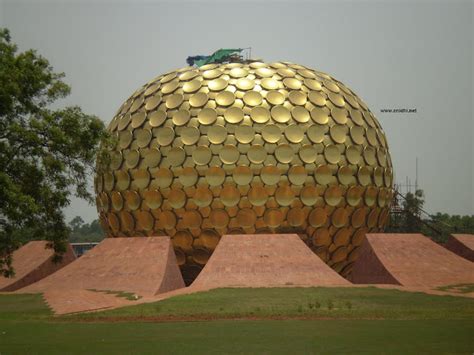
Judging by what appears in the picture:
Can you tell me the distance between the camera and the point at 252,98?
25141mm

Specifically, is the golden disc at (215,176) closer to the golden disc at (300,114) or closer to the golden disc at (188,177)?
the golden disc at (188,177)

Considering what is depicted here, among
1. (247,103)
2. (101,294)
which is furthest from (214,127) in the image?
(101,294)

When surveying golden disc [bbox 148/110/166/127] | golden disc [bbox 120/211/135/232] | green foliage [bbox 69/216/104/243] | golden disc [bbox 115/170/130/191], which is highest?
golden disc [bbox 148/110/166/127]

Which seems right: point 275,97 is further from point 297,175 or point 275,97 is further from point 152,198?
Answer: point 152,198

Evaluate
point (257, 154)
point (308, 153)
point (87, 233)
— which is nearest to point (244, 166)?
point (257, 154)

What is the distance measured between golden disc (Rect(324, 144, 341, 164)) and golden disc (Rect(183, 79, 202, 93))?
527cm

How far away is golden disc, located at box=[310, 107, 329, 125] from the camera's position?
82.8 feet

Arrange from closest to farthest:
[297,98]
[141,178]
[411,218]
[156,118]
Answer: [141,178]
[297,98]
[156,118]
[411,218]

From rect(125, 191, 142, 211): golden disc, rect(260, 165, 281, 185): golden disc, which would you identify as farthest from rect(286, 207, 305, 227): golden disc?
rect(125, 191, 142, 211): golden disc

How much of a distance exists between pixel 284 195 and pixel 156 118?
5588 millimetres

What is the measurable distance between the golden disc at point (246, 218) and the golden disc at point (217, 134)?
8.39 feet

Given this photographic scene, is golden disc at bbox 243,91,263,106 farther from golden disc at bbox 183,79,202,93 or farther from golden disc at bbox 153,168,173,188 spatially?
golden disc at bbox 153,168,173,188

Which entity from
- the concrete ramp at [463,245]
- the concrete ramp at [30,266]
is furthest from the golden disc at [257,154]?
the concrete ramp at [463,245]

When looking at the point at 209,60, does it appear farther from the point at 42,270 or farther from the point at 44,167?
the point at 44,167
